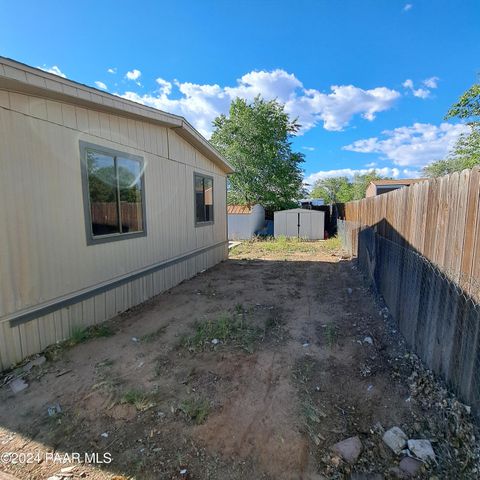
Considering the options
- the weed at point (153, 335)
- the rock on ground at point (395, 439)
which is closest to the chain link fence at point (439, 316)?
the rock on ground at point (395, 439)

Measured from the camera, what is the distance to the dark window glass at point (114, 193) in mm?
4078

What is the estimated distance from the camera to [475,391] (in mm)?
1863

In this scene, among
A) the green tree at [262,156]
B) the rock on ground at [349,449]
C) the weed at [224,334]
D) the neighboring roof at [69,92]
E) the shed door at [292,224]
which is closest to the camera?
Answer: the rock on ground at [349,449]

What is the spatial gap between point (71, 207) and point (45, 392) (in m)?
2.25

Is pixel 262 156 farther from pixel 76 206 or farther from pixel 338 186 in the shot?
pixel 338 186

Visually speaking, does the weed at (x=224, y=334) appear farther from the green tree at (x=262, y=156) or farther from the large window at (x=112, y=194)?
→ the green tree at (x=262, y=156)

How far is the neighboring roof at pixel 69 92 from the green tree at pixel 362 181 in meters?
45.3

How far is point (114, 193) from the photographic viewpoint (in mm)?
4457

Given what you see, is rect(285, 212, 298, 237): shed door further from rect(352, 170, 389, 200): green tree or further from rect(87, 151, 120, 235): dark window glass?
rect(352, 170, 389, 200): green tree

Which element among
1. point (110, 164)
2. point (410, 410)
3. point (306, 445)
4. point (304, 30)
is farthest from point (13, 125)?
point (304, 30)

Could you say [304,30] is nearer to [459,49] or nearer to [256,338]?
[459,49]

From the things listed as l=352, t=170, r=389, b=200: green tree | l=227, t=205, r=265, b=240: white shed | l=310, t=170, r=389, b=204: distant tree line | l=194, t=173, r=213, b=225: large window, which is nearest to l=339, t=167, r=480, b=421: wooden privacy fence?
l=194, t=173, r=213, b=225: large window

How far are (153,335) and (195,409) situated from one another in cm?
171

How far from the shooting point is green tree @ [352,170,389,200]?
46450 mm
